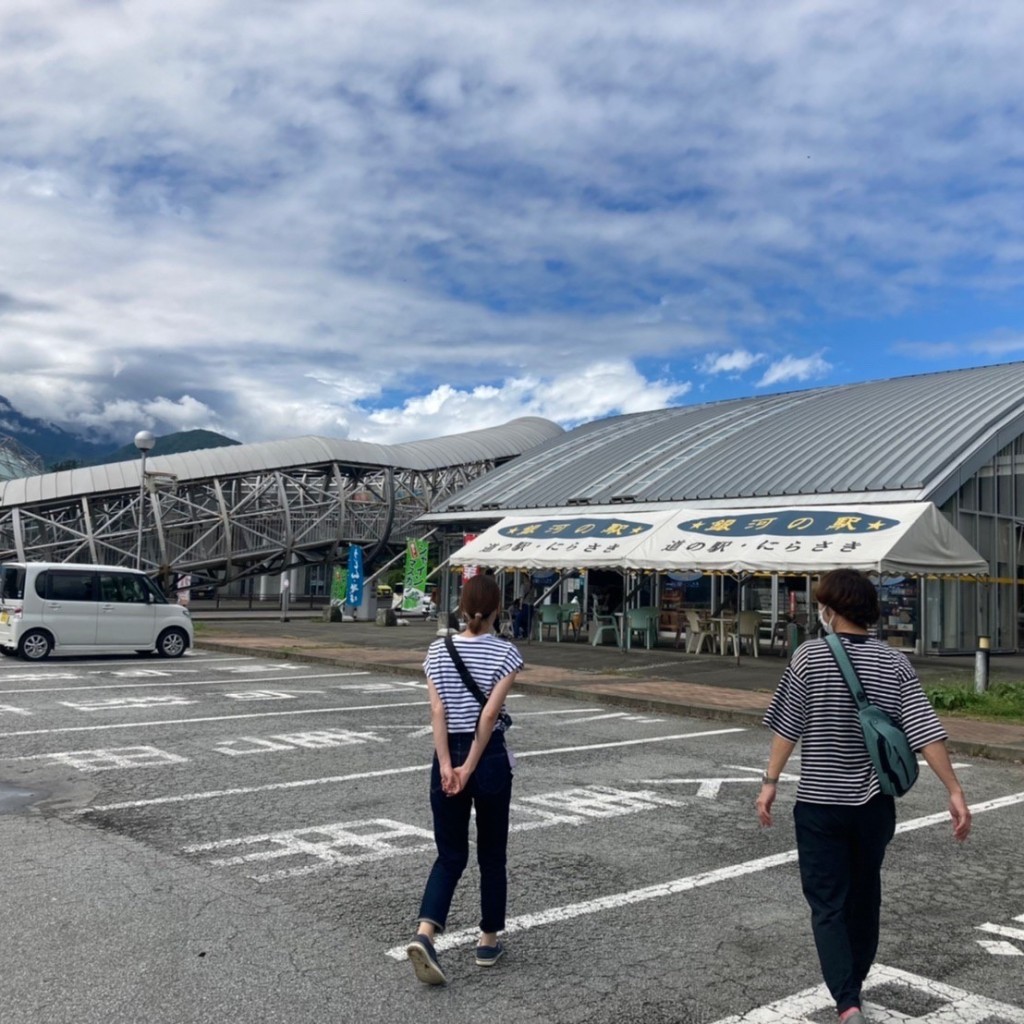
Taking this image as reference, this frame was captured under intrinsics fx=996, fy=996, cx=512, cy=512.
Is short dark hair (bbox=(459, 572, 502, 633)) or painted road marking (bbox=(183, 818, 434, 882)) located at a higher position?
short dark hair (bbox=(459, 572, 502, 633))

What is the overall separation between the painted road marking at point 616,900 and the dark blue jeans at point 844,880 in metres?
1.64

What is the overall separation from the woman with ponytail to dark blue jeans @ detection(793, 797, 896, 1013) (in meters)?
1.30

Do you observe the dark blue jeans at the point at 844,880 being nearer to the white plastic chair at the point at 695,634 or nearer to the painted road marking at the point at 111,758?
the painted road marking at the point at 111,758

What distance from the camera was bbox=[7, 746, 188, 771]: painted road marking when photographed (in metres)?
8.82

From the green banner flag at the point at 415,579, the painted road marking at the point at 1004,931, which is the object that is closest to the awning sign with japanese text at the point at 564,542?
the green banner flag at the point at 415,579

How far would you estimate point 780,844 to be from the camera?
262 inches

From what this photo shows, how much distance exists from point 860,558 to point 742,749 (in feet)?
20.9

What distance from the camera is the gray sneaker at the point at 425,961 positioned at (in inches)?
161

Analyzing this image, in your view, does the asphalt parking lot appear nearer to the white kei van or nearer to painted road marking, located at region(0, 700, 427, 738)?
painted road marking, located at region(0, 700, 427, 738)

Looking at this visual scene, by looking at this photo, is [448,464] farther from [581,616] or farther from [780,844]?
[780,844]

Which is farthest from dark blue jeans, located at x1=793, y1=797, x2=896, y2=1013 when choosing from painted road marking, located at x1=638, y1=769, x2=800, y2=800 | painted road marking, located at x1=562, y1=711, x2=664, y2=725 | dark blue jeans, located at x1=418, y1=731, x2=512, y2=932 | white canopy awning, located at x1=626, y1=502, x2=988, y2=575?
white canopy awning, located at x1=626, y1=502, x2=988, y2=575

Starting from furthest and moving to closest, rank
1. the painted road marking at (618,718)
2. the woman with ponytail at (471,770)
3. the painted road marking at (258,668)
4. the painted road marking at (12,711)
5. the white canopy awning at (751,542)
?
the painted road marking at (258,668)
the white canopy awning at (751,542)
the painted road marking at (618,718)
the painted road marking at (12,711)
the woman with ponytail at (471,770)

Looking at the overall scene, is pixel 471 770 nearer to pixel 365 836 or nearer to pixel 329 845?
pixel 329 845

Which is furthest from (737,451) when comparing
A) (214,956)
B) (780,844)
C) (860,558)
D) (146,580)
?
(214,956)
